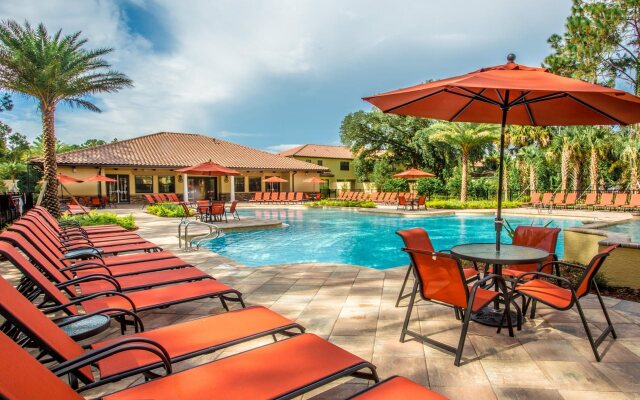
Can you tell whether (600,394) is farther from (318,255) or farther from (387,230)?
(387,230)

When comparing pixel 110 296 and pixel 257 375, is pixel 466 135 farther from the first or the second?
pixel 257 375

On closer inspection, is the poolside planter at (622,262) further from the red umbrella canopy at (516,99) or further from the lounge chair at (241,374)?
the lounge chair at (241,374)

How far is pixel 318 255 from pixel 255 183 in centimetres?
2260

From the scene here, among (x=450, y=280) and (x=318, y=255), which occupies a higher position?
(x=450, y=280)

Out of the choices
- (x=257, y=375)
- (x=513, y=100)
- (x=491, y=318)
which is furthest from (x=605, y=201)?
(x=257, y=375)

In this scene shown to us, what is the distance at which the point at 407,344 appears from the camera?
9.87ft

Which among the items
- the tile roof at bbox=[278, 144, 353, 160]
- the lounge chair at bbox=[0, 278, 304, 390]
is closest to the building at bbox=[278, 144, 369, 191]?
the tile roof at bbox=[278, 144, 353, 160]

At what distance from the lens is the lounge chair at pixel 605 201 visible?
1780 cm

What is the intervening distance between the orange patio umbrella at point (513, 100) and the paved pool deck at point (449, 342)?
103cm

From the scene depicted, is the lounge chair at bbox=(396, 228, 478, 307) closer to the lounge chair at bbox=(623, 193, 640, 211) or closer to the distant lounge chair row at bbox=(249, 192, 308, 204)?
the lounge chair at bbox=(623, 193, 640, 211)

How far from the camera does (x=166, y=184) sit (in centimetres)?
2725

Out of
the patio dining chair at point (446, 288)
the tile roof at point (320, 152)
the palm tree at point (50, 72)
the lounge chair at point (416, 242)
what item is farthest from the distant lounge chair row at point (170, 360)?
the tile roof at point (320, 152)

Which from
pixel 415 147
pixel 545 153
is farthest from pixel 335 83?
pixel 545 153

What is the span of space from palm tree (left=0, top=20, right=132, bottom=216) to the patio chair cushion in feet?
47.9
